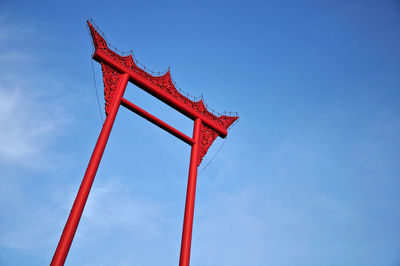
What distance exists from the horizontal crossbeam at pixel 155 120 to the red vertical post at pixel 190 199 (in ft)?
0.87

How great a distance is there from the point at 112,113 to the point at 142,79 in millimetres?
1300

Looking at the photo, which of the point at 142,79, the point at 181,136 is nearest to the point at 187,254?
the point at 181,136

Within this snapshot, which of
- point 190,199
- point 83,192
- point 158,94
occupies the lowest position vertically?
point 83,192

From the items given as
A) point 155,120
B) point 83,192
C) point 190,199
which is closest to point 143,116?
point 155,120

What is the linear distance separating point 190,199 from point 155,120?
67.6 inches

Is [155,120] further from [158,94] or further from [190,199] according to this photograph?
[190,199]

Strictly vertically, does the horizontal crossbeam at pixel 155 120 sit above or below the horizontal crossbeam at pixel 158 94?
below

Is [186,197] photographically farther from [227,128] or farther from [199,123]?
[227,128]

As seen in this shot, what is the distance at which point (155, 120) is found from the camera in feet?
21.5

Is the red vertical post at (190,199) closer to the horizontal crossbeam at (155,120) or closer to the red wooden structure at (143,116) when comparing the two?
the red wooden structure at (143,116)

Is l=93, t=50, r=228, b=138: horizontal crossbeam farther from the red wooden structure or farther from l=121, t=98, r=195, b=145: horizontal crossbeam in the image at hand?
l=121, t=98, r=195, b=145: horizontal crossbeam

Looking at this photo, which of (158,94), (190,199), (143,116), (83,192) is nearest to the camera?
(83,192)

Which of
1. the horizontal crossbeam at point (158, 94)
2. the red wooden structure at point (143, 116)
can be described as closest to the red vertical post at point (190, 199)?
the red wooden structure at point (143, 116)

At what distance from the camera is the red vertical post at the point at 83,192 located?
13.5 feet
